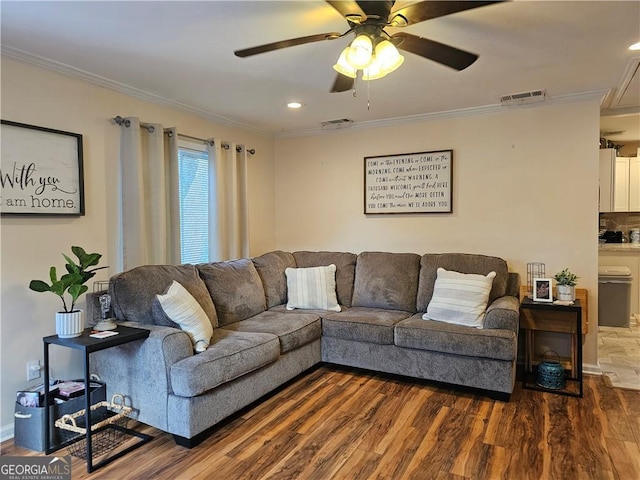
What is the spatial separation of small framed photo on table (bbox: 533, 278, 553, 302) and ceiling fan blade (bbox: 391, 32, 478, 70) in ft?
6.71

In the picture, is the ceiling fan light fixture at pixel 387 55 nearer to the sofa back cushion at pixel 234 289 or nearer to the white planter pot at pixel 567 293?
the sofa back cushion at pixel 234 289

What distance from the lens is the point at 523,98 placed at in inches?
144

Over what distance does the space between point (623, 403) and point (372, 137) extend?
126 inches

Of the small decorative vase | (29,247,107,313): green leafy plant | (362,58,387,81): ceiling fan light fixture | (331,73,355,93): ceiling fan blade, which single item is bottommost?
the small decorative vase

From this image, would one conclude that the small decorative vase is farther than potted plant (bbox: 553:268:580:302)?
No

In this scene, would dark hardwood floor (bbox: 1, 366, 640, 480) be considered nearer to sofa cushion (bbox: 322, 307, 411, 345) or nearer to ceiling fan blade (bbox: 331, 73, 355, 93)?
sofa cushion (bbox: 322, 307, 411, 345)

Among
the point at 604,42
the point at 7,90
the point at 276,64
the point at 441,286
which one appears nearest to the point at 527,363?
the point at 441,286

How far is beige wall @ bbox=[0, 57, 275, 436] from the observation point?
263 cm

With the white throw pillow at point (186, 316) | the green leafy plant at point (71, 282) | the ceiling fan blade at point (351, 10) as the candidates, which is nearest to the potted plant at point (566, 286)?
the ceiling fan blade at point (351, 10)

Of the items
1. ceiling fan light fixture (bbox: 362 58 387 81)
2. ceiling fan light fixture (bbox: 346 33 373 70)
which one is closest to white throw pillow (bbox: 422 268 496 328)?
ceiling fan light fixture (bbox: 362 58 387 81)

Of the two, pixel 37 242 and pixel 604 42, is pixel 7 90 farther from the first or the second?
pixel 604 42

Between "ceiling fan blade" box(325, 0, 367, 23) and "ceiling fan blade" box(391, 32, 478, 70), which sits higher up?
"ceiling fan blade" box(325, 0, 367, 23)

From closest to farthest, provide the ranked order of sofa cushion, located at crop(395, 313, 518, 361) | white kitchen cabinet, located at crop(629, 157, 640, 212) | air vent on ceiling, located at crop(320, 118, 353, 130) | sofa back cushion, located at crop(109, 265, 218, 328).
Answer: sofa back cushion, located at crop(109, 265, 218, 328) < sofa cushion, located at crop(395, 313, 518, 361) < air vent on ceiling, located at crop(320, 118, 353, 130) < white kitchen cabinet, located at crop(629, 157, 640, 212)

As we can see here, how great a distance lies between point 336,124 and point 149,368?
124 inches
